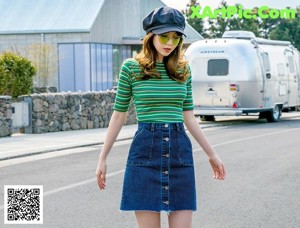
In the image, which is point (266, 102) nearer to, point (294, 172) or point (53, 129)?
point (53, 129)

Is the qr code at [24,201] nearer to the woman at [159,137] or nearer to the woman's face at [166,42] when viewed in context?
the woman at [159,137]

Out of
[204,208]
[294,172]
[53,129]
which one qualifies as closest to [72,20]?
[53,129]

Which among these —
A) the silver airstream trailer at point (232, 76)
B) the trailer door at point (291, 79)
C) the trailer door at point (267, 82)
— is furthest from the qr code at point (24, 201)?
the trailer door at point (291, 79)

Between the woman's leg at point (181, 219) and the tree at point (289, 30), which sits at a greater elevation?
the tree at point (289, 30)

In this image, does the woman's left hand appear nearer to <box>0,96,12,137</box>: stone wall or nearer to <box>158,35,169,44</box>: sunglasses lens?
<box>158,35,169,44</box>: sunglasses lens

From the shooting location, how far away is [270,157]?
52.4 ft

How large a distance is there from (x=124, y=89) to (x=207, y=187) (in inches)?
269

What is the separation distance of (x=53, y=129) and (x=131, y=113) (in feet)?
15.2

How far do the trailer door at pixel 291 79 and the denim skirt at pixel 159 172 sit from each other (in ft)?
83.9

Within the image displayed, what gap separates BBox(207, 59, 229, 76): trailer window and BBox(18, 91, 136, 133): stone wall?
10.5 feet

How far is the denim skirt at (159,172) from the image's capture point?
5.02 m

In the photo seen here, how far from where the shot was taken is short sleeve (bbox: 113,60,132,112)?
5.10 metres

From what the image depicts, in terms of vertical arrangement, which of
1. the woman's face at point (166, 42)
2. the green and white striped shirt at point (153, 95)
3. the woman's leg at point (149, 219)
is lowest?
the woman's leg at point (149, 219)

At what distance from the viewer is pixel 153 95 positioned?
5.03m
